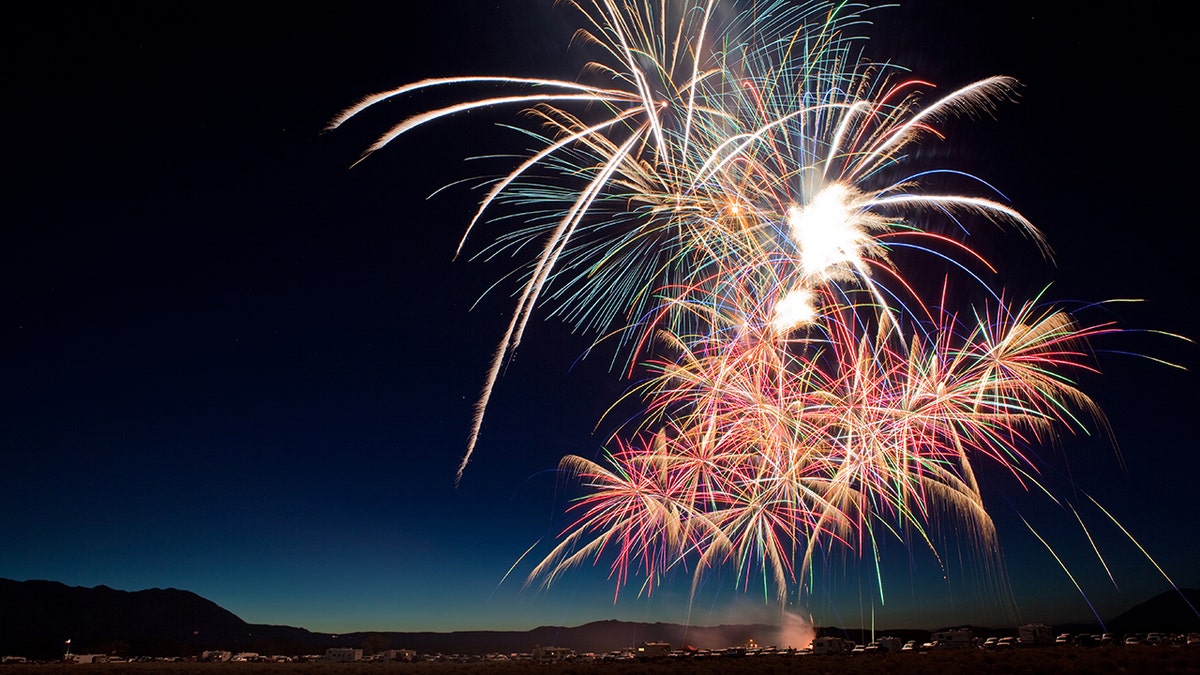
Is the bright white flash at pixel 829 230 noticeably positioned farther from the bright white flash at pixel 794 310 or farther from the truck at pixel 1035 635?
the truck at pixel 1035 635

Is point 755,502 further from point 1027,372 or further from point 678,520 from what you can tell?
point 1027,372

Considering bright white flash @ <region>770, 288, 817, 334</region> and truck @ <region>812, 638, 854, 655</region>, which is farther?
truck @ <region>812, 638, 854, 655</region>

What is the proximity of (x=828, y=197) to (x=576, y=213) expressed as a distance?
6.52m

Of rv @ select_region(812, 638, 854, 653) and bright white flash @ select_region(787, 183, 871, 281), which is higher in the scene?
bright white flash @ select_region(787, 183, 871, 281)

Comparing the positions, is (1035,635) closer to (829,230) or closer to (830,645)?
(830,645)

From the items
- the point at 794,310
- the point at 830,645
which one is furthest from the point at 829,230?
the point at 830,645

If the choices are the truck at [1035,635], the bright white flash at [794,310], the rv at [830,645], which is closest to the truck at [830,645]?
the rv at [830,645]

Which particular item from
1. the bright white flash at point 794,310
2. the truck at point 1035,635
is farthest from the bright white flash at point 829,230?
the truck at point 1035,635

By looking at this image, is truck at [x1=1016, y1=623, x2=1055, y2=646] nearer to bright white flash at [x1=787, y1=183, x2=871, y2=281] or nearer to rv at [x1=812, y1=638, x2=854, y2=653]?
rv at [x1=812, y1=638, x2=854, y2=653]

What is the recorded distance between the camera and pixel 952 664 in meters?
32.8

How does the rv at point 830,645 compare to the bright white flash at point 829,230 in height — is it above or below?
below

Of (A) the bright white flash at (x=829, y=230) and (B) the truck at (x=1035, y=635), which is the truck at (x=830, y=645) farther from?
(A) the bright white flash at (x=829, y=230)

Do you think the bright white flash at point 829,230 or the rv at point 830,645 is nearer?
the bright white flash at point 829,230

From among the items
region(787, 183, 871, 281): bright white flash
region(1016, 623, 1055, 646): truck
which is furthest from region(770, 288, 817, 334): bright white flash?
region(1016, 623, 1055, 646): truck
